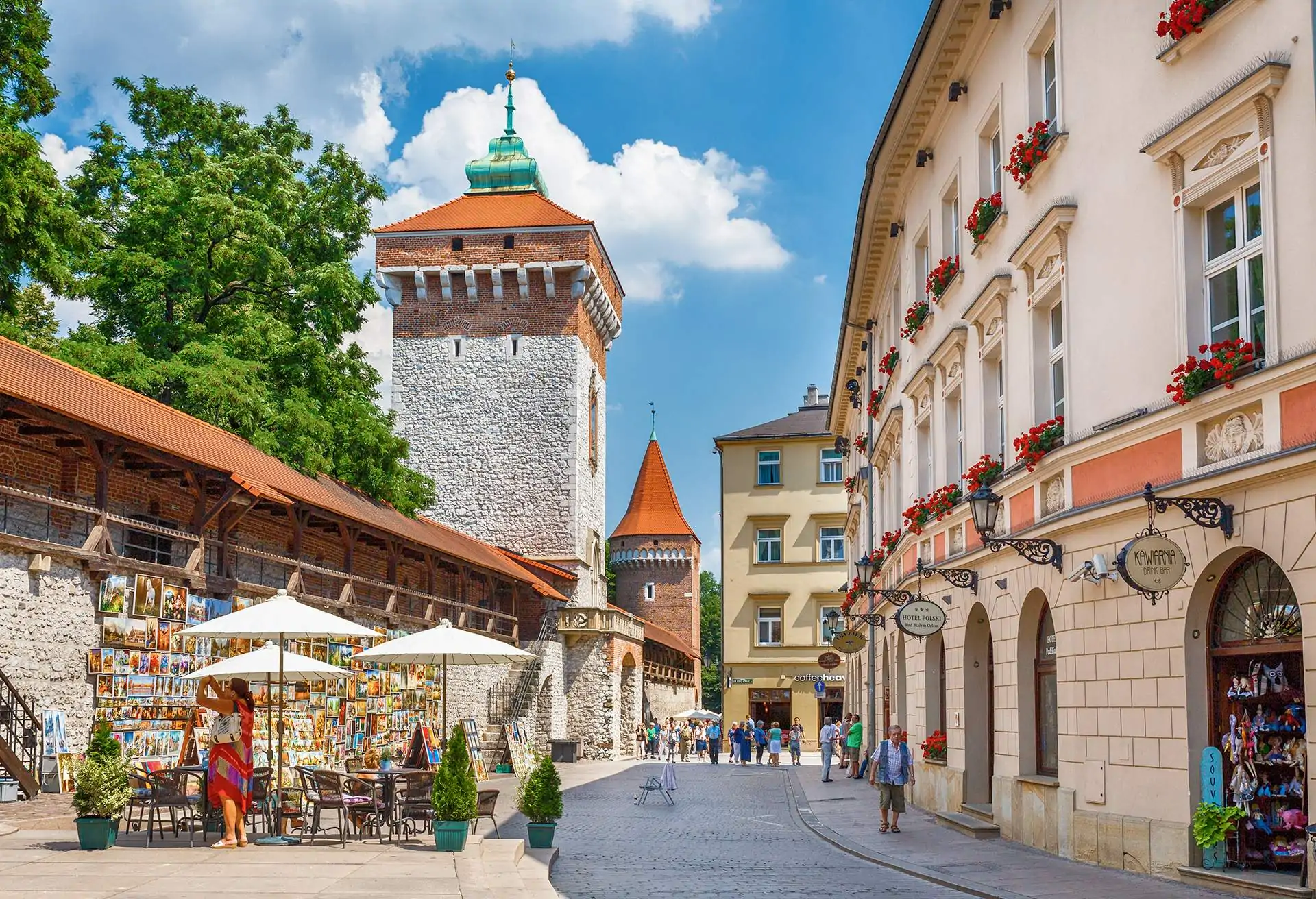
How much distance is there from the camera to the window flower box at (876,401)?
87.5 feet

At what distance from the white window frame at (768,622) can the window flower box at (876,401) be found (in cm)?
2622

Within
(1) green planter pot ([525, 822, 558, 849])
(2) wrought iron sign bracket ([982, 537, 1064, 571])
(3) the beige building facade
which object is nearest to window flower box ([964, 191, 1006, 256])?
(3) the beige building facade

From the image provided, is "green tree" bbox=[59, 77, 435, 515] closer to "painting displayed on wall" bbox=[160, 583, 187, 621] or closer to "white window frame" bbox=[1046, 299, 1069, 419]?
"painting displayed on wall" bbox=[160, 583, 187, 621]

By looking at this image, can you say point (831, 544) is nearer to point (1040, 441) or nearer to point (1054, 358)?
point (1054, 358)

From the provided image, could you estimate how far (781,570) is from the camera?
177ft

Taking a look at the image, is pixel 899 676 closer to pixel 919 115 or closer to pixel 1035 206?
pixel 919 115

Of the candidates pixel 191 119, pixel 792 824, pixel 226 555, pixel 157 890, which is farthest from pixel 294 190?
pixel 157 890

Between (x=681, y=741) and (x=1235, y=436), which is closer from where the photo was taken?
(x=1235, y=436)

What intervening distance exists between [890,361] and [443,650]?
34.4 ft

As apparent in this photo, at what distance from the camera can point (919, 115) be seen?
19953 millimetres

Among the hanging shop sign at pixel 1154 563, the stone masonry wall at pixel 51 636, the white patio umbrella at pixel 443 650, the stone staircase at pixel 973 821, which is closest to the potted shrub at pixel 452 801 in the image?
the white patio umbrella at pixel 443 650

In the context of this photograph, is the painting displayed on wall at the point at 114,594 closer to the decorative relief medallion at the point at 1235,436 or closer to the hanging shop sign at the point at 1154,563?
the hanging shop sign at the point at 1154,563

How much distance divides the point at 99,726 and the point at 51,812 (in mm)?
2610

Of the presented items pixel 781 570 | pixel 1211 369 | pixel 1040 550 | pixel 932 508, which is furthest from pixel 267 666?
pixel 781 570
